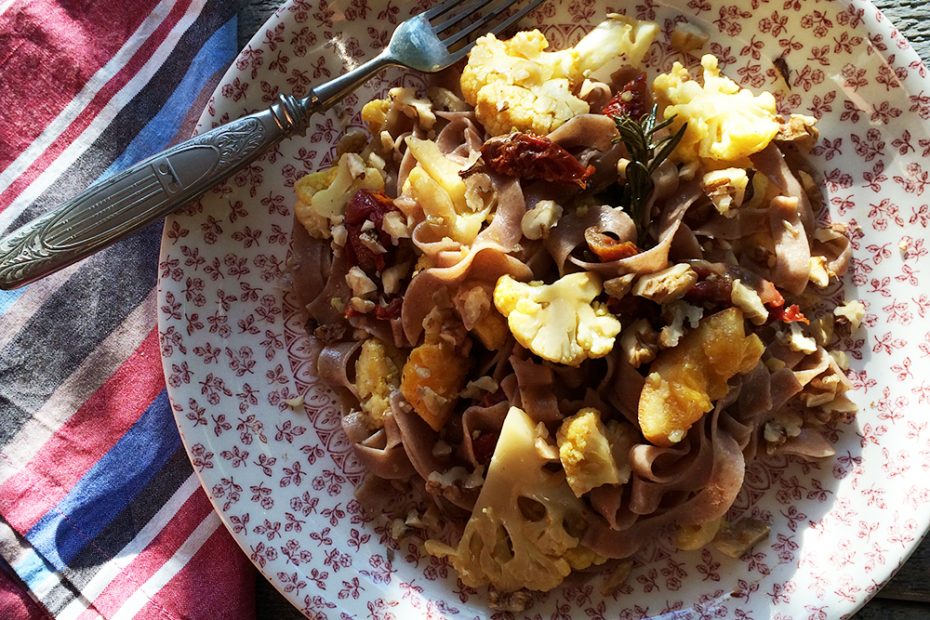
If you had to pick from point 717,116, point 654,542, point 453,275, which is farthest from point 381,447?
point 717,116

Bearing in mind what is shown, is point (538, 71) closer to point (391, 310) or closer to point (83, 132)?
point (391, 310)

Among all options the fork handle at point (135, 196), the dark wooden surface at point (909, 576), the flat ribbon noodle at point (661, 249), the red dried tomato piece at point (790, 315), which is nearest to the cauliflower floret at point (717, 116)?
the flat ribbon noodle at point (661, 249)

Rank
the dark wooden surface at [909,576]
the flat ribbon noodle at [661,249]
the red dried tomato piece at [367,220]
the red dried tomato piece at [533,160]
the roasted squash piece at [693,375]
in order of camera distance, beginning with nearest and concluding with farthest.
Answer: the roasted squash piece at [693,375] → the flat ribbon noodle at [661,249] → the red dried tomato piece at [533,160] → the red dried tomato piece at [367,220] → the dark wooden surface at [909,576]

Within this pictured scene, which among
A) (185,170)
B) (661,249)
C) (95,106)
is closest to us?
(661,249)

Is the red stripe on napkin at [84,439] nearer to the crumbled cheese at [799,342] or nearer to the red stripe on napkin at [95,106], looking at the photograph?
the red stripe on napkin at [95,106]

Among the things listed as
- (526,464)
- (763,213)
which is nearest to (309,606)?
(526,464)

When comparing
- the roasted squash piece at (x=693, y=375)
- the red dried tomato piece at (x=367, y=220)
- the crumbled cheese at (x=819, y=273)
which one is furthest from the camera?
the red dried tomato piece at (x=367, y=220)

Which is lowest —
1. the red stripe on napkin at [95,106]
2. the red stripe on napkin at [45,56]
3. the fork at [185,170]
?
the fork at [185,170]
